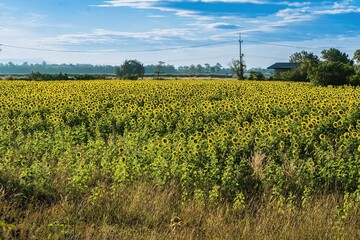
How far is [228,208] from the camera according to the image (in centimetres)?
679

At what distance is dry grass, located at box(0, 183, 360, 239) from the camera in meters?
5.72

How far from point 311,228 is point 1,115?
483 inches

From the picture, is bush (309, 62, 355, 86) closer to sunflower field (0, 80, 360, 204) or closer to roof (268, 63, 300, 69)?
sunflower field (0, 80, 360, 204)

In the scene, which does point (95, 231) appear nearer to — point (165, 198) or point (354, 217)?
point (165, 198)

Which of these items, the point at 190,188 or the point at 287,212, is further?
the point at 190,188

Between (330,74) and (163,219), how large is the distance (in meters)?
27.6

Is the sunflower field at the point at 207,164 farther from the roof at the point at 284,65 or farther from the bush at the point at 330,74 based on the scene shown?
the roof at the point at 284,65

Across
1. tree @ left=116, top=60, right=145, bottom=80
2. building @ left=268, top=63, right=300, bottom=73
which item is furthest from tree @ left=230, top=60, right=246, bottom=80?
tree @ left=116, top=60, right=145, bottom=80

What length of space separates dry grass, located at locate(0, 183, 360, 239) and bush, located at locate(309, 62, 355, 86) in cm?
2589

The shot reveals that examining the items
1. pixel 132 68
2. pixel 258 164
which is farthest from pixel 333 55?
pixel 258 164

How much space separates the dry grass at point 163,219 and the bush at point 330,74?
25.9 metres

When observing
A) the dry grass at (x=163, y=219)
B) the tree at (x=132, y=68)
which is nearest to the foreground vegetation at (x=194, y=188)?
the dry grass at (x=163, y=219)

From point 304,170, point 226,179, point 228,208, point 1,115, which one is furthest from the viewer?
point 1,115

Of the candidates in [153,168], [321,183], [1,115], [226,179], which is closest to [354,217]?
[321,183]
